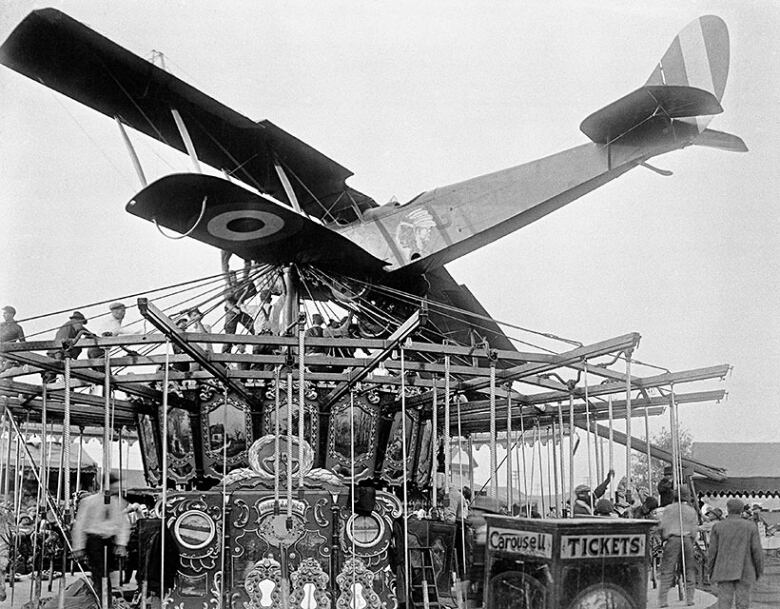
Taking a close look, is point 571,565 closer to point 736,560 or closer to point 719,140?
point 736,560

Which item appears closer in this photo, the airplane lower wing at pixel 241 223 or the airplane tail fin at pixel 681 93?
the airplane tail fin at pixel 681 93

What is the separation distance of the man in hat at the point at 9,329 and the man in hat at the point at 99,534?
2451mm

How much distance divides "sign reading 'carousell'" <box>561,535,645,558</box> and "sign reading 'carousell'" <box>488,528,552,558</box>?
12 cm

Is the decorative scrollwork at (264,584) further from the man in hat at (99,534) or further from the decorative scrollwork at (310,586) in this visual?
the man in hat at (99,534)

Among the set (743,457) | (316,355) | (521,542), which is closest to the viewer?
(521,542)

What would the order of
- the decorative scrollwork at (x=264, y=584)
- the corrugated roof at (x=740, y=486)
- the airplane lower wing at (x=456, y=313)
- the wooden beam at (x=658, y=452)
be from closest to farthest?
1. the decorative scrollwork at (x=264, y=584)
2. the airplane lower wing at (x=456, y=313)
3. the wooden beam at (x=658, y=452)
4. the corrugated roof at (x=740, y=486)

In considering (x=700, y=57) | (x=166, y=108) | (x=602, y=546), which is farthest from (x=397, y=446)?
(x=602, y=546)

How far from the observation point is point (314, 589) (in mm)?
9414

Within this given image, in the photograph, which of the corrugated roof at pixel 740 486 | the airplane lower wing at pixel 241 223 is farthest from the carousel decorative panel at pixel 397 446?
the corrugated roof at pixel 740 486

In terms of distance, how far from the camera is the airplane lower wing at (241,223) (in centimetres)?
1077

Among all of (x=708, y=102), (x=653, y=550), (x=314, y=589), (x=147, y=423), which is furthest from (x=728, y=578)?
(x=147, y=423)

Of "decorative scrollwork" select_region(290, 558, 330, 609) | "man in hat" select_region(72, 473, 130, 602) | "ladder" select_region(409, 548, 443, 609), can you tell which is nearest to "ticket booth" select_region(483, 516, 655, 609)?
"decorative scrollwork" select_region(290, 558, 330, 609)

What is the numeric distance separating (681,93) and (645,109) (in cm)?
60

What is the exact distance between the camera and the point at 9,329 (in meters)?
11.0
